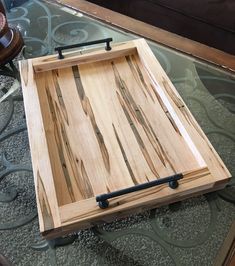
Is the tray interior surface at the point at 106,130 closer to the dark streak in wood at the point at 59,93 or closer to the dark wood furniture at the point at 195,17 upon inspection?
the dark streak in wood at the point at 59,93

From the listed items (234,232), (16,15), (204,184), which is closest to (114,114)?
(204,184)

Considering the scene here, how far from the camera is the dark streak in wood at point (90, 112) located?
79cm

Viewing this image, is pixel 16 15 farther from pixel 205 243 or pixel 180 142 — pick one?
pixel 205 243

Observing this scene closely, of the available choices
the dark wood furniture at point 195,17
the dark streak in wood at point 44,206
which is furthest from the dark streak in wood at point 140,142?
the dark wood furniture at point 195,17

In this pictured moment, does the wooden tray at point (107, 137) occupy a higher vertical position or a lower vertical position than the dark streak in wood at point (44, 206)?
higher

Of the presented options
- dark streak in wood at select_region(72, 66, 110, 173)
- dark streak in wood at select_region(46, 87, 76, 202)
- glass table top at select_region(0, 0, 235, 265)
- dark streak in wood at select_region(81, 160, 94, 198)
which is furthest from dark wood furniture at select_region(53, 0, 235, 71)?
dark streak in wood at select_region(81, 160, 94, 198)

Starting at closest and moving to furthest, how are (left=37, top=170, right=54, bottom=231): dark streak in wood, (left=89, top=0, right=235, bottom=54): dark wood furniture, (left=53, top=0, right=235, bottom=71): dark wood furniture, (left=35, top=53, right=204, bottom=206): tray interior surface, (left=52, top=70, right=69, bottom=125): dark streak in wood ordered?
(left=37, top=170, right=54, bottom=231): dark streak in wood
(left=35, top=53, right=204, bottom=206): tray interior surface
(left=52, top=70, right=69, bottom=125): dark streak in wood
(left=53, top=0, right=235, bottom=71): dark wood furniture
(left=89, top=0, right=235, bottom=54): dark wood furniture

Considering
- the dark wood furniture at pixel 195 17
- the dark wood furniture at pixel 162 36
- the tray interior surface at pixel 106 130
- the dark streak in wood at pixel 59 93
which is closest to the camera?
the tray interior surface at pixel 106 130

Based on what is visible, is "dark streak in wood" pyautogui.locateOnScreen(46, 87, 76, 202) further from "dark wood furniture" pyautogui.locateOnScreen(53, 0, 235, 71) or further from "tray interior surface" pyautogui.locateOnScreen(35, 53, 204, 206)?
"dark wood furniture" pyautogui.locateOnScreen(53, 0, 235, 71)

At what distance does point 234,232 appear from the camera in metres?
0.69

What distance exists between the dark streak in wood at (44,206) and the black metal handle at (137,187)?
0.35ft

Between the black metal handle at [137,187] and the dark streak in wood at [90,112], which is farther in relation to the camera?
the dark streak in wood at [90,112]

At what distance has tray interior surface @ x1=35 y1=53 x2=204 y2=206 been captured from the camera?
754mm

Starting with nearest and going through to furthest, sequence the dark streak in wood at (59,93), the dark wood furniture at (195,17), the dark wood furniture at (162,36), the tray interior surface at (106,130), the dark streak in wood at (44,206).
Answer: the dark streak in wood at (44,206) < the tray interior surface at (106,130) < the dark streak in wood at (59,93) < the dark wood furniture at (162,36) < the dark wood furniture at (195,17)
